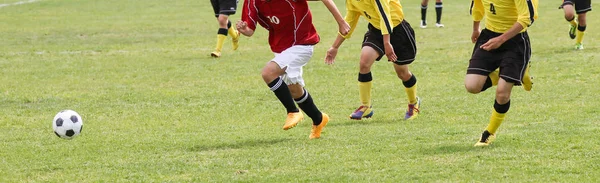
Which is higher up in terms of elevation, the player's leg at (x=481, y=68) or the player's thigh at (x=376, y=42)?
the player's leg at (x=481, y=68)

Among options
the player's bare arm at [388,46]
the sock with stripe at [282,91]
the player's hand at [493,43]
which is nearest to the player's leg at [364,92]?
the player's bare arm at [388,46]

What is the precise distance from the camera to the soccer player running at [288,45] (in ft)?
31.4

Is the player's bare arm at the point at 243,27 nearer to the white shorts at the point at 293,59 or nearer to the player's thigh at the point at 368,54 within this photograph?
the white shorts at the point at 293,59

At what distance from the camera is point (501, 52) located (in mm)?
9039

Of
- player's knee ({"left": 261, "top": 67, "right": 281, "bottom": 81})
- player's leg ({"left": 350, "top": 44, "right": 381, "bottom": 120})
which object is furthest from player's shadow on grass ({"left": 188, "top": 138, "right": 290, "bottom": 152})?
player's leg ({"left": 350, "top": 44, "right": 381, "bottom": 120})

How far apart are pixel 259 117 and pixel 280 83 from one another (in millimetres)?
1879

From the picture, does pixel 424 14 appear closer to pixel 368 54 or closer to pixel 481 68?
pixel 368 54

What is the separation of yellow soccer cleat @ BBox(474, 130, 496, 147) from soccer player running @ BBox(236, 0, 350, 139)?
154 centimetres

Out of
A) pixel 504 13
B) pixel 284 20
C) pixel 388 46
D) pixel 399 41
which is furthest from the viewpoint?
pixel 399 41

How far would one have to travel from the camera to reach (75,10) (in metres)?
30.0

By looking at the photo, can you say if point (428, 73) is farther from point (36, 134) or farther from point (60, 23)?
point (60, 23)

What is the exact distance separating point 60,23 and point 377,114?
15.7 meters

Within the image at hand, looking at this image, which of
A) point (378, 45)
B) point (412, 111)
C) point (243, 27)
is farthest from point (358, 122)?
point (243, 27)

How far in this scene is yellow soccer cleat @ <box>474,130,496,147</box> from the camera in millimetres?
8852
